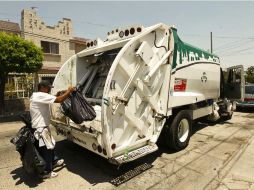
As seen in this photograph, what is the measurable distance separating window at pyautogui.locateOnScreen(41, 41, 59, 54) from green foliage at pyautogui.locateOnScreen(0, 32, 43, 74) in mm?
8659

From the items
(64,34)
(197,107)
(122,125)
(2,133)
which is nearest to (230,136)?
Answer: (197,107)

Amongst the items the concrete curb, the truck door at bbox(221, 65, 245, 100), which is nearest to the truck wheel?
the concrete curb

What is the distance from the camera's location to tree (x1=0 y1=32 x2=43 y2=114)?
33.3 feet

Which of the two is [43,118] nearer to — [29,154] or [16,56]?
[29,154]

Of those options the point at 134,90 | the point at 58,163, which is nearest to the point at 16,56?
the point at 58,163

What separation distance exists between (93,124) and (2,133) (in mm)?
5237

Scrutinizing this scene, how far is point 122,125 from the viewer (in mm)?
4191

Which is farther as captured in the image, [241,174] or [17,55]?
[17,55]

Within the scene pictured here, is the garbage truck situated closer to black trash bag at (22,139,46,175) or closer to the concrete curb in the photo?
black trash bag at (22,139,46,175)

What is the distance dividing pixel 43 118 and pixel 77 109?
0.71 metres

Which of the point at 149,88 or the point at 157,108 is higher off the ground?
the point at 149,88

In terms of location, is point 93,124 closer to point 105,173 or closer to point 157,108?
point 105,173

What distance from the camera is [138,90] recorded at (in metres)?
4.47

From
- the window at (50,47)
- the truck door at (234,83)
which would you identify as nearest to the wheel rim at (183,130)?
the truck door at (234,83)
